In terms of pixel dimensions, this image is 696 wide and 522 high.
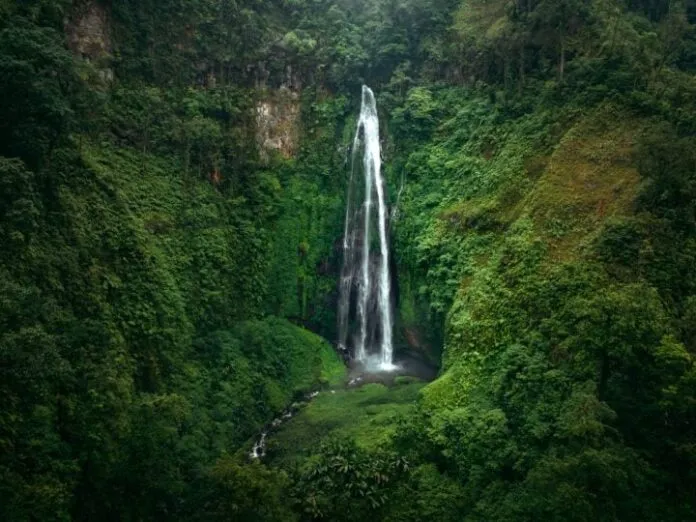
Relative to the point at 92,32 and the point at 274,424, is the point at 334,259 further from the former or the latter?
the point at 92,32

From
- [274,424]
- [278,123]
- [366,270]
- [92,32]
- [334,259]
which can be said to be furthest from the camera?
[278,123]

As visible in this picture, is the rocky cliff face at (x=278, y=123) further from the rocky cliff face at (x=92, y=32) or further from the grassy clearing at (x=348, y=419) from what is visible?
the grassy clearing at (x=348, y=419)

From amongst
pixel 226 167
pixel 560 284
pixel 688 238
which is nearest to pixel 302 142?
pixel 226 167

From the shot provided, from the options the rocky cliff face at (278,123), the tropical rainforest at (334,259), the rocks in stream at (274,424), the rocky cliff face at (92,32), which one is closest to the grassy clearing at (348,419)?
the tropical rainforest at (334,259)

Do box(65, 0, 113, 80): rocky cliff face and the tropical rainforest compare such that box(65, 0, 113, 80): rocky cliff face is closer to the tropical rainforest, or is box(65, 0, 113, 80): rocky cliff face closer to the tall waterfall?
the tropical rainforest

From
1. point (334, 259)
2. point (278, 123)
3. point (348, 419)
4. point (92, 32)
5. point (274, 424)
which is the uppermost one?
point (92, 32)

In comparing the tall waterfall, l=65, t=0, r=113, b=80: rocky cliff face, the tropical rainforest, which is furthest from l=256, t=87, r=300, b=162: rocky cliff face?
l=65, t=0, r=113, b=80: rocky cliff face

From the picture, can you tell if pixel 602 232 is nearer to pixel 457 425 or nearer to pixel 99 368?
pixel 457 425

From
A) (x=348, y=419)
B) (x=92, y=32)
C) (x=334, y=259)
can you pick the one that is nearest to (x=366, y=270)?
(x=334, y=259)

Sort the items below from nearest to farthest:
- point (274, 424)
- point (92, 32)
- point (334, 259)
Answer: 1. point (274, 424)
2. point (92, 32)
3. point (334, 259)
